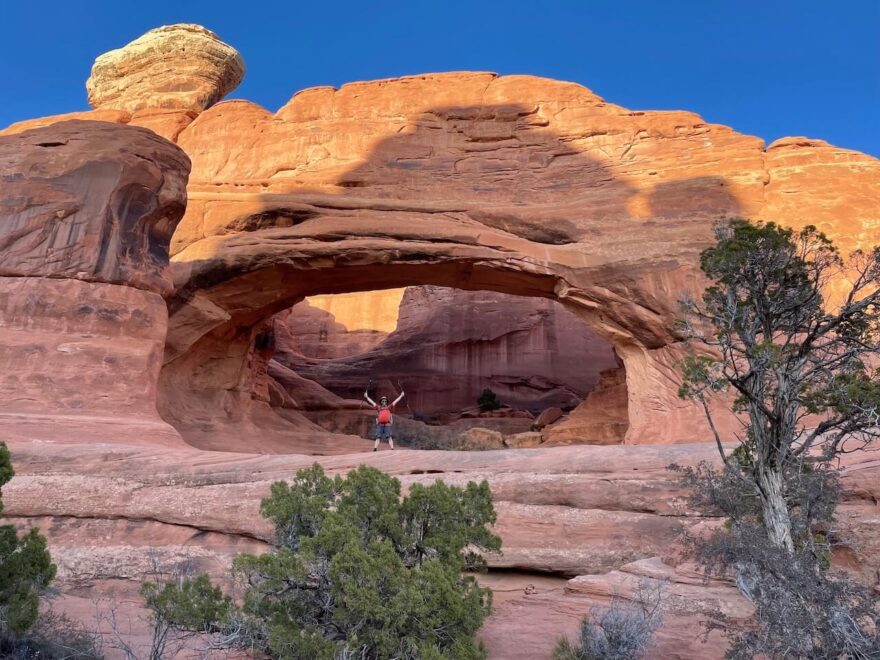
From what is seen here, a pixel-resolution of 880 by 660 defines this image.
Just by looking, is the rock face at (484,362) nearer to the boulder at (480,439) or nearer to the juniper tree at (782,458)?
the boulder at (480,439)

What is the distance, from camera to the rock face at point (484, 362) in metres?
27.8

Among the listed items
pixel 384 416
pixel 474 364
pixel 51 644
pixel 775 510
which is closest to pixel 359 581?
pixel 51 644

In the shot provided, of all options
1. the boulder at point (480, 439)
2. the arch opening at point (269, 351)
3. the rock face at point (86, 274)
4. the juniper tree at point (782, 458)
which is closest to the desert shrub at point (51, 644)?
the juniper tree at point (782, 458)

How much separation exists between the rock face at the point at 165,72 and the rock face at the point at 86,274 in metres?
18.1

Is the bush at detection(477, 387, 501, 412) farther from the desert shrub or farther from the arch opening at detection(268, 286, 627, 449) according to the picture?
the desert shrub

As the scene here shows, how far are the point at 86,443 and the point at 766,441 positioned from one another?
28.0 feet

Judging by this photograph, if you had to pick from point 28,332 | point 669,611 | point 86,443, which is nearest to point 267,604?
point 669,611

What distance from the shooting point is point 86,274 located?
11703 millimetres

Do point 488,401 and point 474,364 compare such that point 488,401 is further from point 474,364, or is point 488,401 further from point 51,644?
point 51,644

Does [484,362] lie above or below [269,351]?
above

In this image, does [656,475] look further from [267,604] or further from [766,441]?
[267,604]

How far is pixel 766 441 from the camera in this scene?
6.03 metres

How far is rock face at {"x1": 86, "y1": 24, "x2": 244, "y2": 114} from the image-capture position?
29.8m

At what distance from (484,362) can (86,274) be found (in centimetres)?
1860
